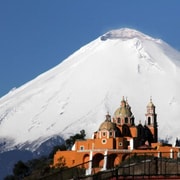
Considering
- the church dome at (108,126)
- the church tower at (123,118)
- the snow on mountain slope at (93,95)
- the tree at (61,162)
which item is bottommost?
the tree at (61,162)

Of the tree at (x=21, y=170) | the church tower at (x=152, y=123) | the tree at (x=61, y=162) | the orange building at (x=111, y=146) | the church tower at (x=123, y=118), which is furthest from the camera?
the tree at (x=21, y=170)

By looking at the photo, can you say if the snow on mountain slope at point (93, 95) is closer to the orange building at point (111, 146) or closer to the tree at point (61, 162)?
the orange building at point (111, 146)

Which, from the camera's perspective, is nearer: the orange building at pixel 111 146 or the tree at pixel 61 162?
the tree at pixel 61 162

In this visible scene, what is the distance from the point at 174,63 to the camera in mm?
194125

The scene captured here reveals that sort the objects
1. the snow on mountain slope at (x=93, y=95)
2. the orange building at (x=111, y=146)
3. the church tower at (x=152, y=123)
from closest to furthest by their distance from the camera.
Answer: the orange building at (x=111, y=146), the church tower at (x=152, y=123), the snow on mountain slope at (x=93, y=95)

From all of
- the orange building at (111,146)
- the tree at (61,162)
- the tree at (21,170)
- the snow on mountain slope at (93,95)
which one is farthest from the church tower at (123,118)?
the snow on mountain slope at (93,95)

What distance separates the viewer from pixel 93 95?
18150 cm

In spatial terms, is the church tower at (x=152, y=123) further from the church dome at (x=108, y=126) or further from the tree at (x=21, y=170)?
the tree at (x=21, y=170)

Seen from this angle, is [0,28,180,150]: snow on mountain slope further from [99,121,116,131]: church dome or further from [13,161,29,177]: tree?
[99,121,116,131]: church dome

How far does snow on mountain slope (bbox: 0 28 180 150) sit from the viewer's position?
17088cm

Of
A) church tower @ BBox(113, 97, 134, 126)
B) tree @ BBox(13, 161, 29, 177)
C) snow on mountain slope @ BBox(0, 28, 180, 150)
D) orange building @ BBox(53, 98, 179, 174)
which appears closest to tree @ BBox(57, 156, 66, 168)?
orange building @ BBox(53, 98, 179, 174)

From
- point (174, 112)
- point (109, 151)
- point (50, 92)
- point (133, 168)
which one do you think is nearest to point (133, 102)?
point (174, 112)

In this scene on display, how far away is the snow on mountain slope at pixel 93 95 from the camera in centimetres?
17088

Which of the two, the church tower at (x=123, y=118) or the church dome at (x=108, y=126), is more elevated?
the church tower at (x=123, y=118)
